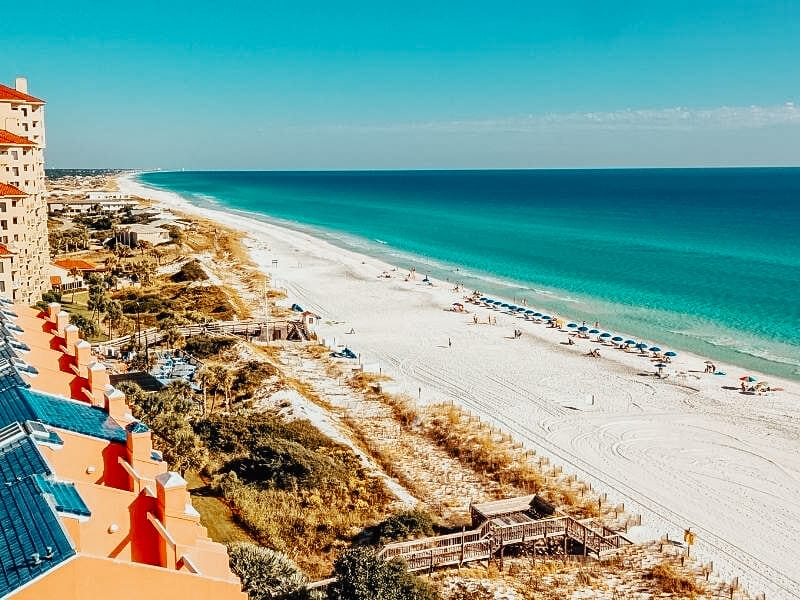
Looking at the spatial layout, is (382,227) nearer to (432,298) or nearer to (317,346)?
(432,298)

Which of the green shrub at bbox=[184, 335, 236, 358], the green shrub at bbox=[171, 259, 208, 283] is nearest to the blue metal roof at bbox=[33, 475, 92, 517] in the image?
the green shrub at bbox=[184, 335, 236, 358]

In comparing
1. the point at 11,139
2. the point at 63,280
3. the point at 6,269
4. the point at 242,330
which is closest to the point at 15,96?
the point at 11,139

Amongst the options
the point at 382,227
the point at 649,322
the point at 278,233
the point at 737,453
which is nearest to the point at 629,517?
the point at 737,453

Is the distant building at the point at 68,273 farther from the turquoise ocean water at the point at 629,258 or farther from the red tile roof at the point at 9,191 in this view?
the turquoise ocean water at the point at 629,258

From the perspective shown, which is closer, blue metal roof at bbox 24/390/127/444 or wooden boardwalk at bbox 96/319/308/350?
blue metal roof at bbox 24/390/127/444

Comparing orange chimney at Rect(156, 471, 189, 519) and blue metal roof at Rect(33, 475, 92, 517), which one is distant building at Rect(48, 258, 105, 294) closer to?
blue metal roof at Rect(33, 475, 92, 517)

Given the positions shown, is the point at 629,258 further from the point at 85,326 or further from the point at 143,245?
the point at 85,326

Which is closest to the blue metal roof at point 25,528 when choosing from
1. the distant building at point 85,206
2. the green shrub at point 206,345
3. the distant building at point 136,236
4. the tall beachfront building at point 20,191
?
the green shrub at point 206,345
